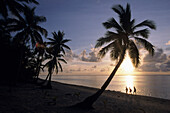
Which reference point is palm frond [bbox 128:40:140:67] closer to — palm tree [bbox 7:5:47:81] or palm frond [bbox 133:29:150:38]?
palm frond [bbox 133:29:150:38]

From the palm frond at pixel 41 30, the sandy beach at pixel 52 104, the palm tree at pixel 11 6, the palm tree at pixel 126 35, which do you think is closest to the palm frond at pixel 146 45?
the palm tree at pixel 126 35

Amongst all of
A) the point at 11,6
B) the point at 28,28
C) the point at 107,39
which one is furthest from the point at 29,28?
the point at 107,39

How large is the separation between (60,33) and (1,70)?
38.4ft

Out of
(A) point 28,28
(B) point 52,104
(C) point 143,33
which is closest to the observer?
(B) point 52,104

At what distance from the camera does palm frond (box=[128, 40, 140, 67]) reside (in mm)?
10484

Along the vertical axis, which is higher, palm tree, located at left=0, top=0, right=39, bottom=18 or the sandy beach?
palm tree, located at left=0, top=0, right=39, bottom=18

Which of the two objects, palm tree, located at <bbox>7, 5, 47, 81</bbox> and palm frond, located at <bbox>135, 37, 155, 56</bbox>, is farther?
palm tree, located at <bbox>7, 5, 47, 81</bbox>

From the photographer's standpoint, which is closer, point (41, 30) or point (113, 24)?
point (113, 24)

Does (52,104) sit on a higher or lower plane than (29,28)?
lower

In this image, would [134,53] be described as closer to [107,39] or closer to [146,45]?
[146,45]

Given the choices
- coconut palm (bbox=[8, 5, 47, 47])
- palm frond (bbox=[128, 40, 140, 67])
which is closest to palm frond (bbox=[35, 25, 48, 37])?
coconut palm (bbox=[8, 5, 47, 47])

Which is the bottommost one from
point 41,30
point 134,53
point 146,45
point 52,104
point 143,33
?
point 52,104

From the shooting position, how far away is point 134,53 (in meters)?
10.7

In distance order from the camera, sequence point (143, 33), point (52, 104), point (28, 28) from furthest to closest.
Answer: point (28, 28) < point (143, 33) < point (52, 104)
